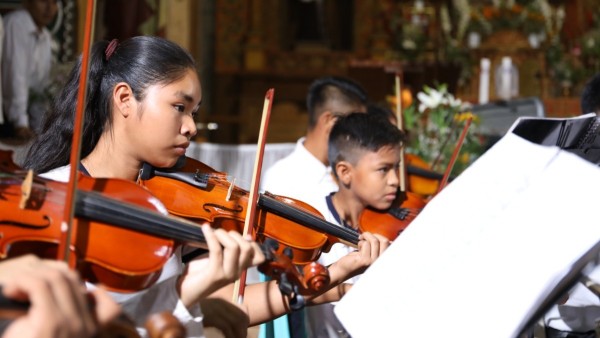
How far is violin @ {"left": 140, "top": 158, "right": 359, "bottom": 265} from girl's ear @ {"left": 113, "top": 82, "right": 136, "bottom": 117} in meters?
0.15

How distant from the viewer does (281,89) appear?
10062 millimetres

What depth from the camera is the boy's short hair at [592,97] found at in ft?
11.5

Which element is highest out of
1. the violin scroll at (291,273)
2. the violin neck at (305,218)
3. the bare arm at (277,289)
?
the violin scroll at (291,273)

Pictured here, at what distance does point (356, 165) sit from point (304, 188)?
1.15 ft

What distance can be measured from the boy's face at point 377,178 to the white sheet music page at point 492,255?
5.10 ft

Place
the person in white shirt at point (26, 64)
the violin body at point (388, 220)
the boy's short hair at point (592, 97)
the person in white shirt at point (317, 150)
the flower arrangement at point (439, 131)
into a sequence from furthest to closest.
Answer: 1. the person in white shirt at point (26, 64)
2. the flower arrangement at point (439, 131)
3. the person in white shirt at point (317, 150)
4. the boy's short hair at point (592, 97)
5. the violin body at point (388, 220)

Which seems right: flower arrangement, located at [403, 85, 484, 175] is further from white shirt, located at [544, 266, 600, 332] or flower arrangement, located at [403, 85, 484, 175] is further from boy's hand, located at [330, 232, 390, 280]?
boy's hand, located at [330, 232, 390, 280]

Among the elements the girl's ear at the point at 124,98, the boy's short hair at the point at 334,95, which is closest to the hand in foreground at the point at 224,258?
the girl's ear at the point at 124,98

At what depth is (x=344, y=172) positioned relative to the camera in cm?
326

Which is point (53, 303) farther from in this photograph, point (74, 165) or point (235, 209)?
point (235, 209)

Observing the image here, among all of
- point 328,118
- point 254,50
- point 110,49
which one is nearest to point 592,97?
point 328,118

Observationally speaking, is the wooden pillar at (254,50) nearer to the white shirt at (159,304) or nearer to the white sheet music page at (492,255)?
the white shirt at (159,304)

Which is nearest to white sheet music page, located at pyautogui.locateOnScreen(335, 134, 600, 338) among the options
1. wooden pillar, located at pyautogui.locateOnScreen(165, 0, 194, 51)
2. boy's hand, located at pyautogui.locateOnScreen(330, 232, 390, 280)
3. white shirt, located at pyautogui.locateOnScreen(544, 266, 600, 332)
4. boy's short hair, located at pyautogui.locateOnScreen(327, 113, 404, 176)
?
boy's hand, located at pyautogui.locateOnScreen(330, 232, 390, 280)

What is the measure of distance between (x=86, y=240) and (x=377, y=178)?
1.68m
